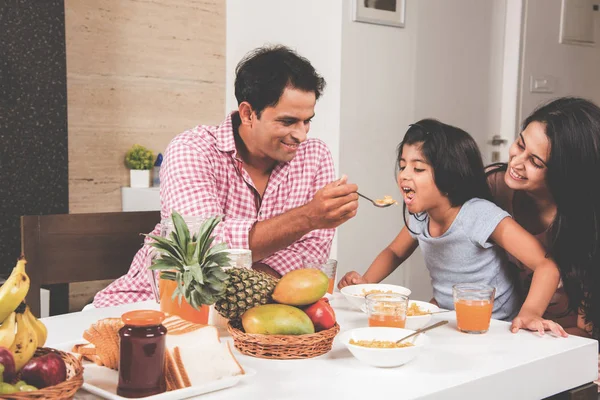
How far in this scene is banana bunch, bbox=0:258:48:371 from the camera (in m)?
0.92

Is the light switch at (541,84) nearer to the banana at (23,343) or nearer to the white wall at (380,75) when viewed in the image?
the white wall at (380,75)

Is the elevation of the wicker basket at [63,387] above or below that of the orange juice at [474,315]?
above

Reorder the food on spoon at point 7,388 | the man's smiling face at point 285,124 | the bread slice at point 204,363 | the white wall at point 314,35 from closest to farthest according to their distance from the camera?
the food on spoon at point 7,388
the bread slice at point 204,363
the man's smiling face at point 285,124
the white wall at point 314,35

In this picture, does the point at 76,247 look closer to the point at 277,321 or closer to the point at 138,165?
the point at 277,321

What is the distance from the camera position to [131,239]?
84.2 inches

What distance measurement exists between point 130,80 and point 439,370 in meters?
2.92

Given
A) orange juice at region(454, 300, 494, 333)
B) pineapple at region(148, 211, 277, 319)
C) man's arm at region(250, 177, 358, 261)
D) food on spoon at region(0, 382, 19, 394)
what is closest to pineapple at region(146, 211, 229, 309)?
pineapple at region(148, 211, 277, 319)

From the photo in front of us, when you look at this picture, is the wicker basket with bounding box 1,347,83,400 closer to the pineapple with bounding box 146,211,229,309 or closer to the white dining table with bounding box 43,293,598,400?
the white dining table with bounding box 43,293,598,400

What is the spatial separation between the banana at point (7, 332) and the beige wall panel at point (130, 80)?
8.92 feet

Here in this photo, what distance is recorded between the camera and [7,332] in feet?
3.02

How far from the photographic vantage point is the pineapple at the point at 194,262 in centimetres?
120

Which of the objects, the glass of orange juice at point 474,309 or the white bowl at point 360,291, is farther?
the white bowl at point 360,291

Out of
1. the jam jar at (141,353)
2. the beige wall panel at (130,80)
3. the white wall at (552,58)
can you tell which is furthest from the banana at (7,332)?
the white wall at (552,58)

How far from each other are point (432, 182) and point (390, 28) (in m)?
1.77
